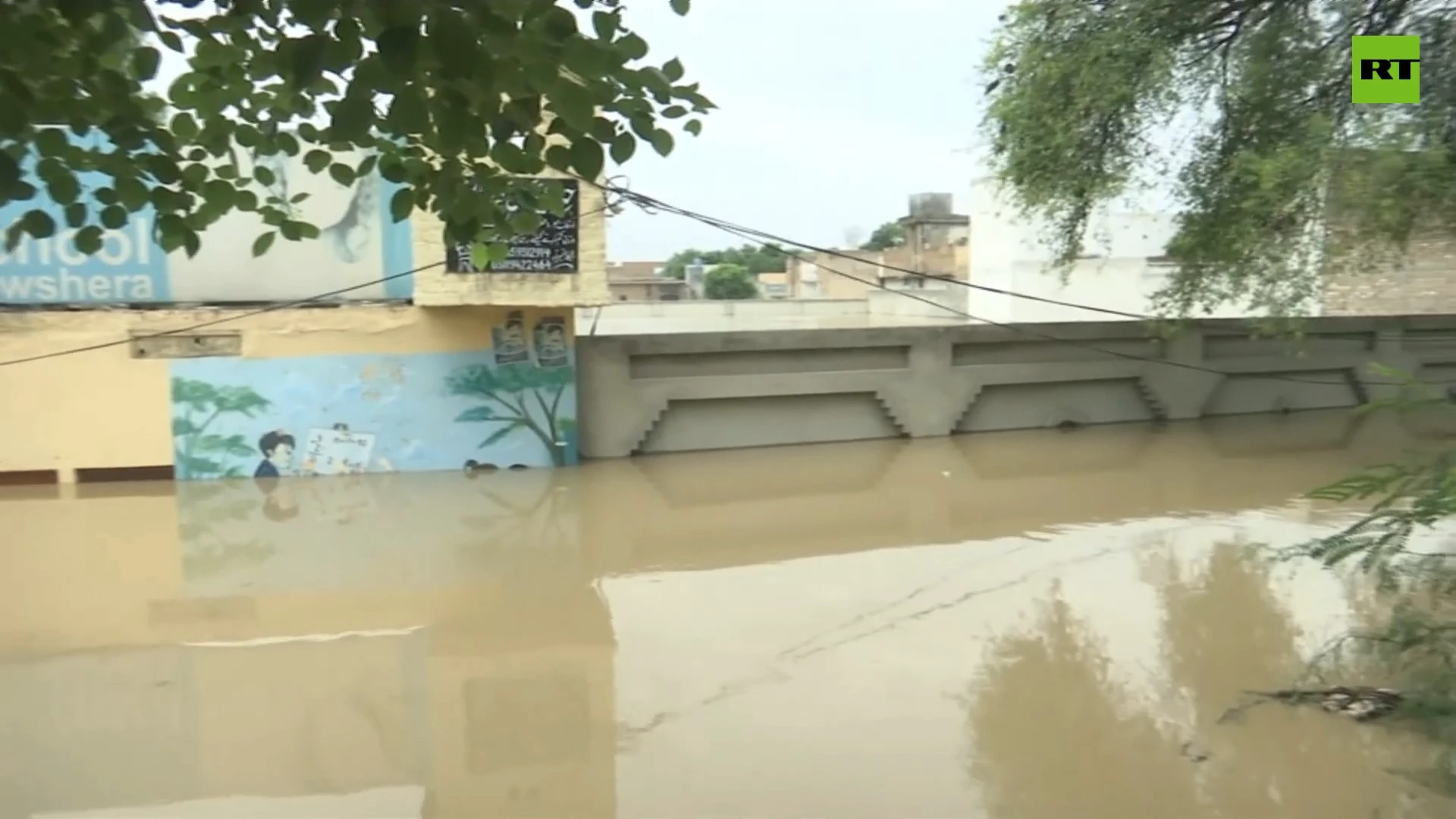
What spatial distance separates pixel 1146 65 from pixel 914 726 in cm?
763

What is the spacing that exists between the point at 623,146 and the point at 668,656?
379cm

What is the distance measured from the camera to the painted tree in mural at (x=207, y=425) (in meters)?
11.2

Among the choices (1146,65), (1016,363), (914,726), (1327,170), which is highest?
(1146,65)

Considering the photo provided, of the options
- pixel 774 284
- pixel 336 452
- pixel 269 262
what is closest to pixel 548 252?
pixel 269 262

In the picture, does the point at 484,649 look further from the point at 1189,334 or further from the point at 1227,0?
the point at 1189,334

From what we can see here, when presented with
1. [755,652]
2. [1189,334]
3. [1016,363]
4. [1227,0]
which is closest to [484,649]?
[755,652]

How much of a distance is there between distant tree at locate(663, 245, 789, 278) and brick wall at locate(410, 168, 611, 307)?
16.8 meters

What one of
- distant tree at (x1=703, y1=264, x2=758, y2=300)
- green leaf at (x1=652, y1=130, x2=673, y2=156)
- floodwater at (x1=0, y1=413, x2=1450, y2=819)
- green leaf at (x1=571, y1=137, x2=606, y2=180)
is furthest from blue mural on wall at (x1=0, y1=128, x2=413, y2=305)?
distant tree at (x1=703, y1=264, x2=758, y2=300)

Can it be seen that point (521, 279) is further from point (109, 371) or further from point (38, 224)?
point (38, 224)

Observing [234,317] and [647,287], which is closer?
[234,317]

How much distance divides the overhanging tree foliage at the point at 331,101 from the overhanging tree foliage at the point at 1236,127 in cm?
815

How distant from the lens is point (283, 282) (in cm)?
1153

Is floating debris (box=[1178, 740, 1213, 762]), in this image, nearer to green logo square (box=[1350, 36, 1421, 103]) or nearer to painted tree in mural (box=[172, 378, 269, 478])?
green logo square (box=[1350, 36, 1421, 103])

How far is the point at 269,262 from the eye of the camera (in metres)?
11.5
